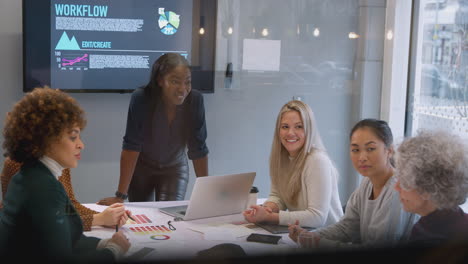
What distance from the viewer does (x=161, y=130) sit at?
10.9 ft

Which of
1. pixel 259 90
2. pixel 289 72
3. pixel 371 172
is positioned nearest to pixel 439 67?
pixel 289 72

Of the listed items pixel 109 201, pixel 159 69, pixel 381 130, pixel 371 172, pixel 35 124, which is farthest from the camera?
pixel 159 69

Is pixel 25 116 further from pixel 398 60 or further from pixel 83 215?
pixel 398 60

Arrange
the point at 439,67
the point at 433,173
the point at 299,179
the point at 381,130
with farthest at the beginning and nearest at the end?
the point at 439,67 → the point at 299,179 → the point at 381,130 → the point at 433,173

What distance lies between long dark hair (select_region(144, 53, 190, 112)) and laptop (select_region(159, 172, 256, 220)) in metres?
1.23

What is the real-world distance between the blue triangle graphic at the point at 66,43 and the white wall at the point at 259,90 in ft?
0.77

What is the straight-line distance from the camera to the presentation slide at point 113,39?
3.24 m

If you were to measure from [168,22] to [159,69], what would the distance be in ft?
1.08

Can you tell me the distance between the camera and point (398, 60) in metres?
4.01

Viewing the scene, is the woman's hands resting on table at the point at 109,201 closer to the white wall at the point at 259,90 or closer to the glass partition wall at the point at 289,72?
the white wall at the point at 259,90

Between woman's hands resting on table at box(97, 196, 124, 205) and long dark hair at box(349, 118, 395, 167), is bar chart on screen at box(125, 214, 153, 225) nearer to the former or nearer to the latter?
woman's hands resting on table at box(97, 196, 124, 205)

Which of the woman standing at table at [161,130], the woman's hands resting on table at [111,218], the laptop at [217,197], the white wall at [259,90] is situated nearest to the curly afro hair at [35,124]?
the woman's hands resting on table at [111,218]

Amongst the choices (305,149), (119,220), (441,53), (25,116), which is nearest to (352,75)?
(441,53)

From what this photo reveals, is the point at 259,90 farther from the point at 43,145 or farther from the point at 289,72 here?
the point at 43,145
